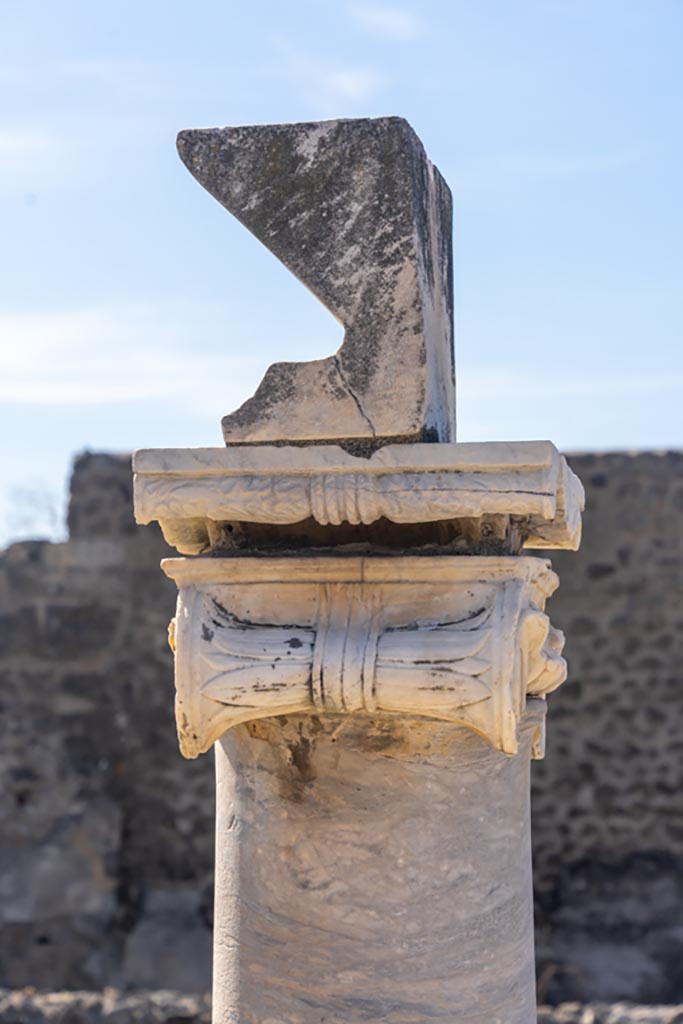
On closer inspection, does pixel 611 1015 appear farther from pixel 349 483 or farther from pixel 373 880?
pixel 349 483

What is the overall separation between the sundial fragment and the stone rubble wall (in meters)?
5.33

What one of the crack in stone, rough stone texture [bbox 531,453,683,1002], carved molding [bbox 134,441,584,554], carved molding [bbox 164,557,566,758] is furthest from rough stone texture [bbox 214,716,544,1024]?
rough stone texture [bbox 531,453,683,1002]

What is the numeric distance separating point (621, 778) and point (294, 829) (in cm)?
589

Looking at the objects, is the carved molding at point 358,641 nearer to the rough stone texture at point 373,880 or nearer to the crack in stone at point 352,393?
the rough stone texture at point 373,880

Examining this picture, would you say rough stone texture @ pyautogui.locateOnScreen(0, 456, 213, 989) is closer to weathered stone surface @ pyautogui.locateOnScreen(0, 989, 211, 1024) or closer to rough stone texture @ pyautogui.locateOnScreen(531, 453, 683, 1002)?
rough stone texture @ pyautogui.locateOnScreen(531, 453, 683, 1002)

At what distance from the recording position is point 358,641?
2697 mm

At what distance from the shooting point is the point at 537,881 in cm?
842

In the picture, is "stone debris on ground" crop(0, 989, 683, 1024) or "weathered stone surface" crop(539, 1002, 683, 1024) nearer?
"weathered stone surface" crop(539, 1002, 683, 1024)

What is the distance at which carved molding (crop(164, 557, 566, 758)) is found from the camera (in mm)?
2621

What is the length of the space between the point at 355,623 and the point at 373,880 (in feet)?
1.79

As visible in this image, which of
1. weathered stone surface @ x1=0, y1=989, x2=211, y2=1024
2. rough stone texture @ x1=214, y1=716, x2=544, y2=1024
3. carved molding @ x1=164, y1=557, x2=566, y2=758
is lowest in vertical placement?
weathered stone surface @ x1=0, y1=989, x2=211, y2=1024

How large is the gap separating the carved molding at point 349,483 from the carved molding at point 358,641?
13 cm

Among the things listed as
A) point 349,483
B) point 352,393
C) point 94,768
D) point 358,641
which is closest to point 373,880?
point 358,641

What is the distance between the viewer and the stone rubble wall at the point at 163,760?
8.23m
